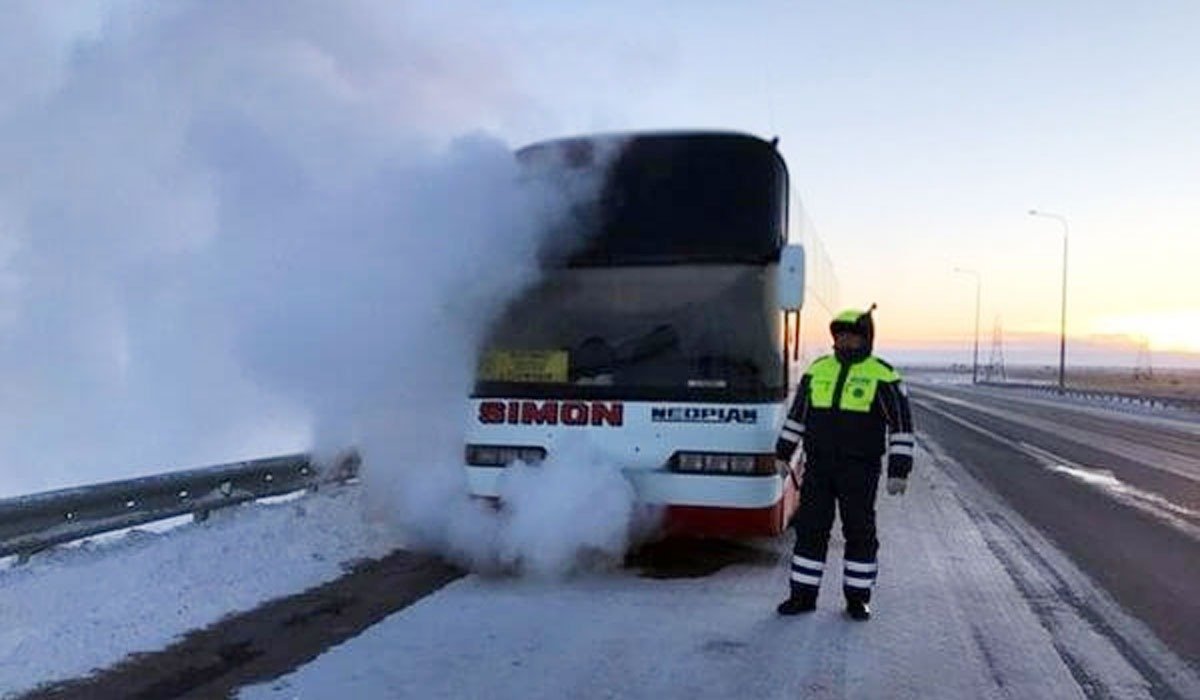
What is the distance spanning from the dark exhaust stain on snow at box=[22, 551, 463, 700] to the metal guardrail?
133 centimetres

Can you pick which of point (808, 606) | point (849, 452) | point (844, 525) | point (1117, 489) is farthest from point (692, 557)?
point (1117, 489)

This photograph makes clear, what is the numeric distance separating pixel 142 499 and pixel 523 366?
2.67m

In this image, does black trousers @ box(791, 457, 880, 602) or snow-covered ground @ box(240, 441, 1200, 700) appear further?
black trousers @ box(791, 457, 880, 602)

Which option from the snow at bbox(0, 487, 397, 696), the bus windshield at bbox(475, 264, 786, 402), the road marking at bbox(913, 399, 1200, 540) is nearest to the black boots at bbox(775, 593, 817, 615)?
the bus windshield at bbox(475, 264, 786, 402)

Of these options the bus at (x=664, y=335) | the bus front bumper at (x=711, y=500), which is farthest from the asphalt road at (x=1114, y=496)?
the bus at (x=664, y=335)

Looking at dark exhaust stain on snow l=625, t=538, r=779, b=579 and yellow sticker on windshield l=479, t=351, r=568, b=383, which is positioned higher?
yellow sticker on windshield l=479, t=351, r=568, b=383

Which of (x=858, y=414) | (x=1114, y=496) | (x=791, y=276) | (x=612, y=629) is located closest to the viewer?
(x=612, y=629)

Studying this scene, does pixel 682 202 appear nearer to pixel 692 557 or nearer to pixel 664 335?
pixel 664 335

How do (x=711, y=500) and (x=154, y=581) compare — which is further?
(x=711, y=500)

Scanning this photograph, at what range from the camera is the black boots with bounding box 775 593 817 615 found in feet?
21.6

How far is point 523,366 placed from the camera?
7.85 metres

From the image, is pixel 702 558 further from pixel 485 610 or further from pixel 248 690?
pixel 248 690

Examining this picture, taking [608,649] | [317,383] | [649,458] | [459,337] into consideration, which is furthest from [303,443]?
[608,649]

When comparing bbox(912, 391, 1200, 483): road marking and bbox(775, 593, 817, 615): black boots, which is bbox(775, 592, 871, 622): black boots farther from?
bbox(912, 391, 1200, 483): road marking
